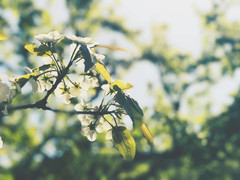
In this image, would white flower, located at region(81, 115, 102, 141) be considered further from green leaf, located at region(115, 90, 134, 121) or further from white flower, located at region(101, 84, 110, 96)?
green leaf, located at region(115, 90, 134, 121)

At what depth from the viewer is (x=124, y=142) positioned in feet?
2.51

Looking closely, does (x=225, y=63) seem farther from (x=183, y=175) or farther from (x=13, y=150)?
(x=13, y=150)

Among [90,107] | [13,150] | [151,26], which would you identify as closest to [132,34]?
[151,26]

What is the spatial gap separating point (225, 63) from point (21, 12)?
581cm

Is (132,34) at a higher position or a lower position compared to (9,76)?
lower

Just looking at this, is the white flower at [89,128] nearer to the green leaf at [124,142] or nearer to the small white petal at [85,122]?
the small white petal at [85,122]

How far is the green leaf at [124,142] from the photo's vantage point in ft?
2.50

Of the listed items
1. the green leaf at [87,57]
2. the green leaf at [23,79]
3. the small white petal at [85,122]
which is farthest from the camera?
the small white petal at [85,122]

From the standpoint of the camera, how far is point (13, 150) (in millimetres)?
7410

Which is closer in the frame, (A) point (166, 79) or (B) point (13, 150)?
(B) point (13, 150)

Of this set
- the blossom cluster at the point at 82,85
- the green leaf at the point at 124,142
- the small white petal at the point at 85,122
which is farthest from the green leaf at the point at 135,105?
the small white petal at the point at 85,122

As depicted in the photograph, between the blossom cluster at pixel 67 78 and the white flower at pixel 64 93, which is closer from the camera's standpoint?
the blossom cluster at pixel 67 78

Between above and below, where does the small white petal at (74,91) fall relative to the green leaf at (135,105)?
below

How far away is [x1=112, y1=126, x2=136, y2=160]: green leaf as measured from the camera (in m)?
0.76
